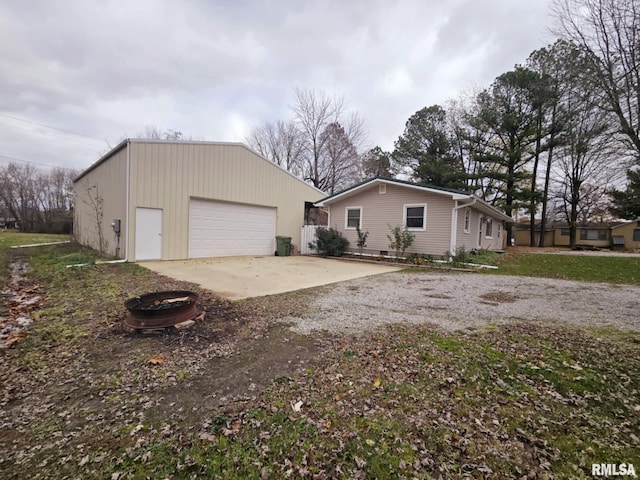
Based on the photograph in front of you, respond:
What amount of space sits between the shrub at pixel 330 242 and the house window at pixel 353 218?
2.44 ft

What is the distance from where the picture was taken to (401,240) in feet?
39.2

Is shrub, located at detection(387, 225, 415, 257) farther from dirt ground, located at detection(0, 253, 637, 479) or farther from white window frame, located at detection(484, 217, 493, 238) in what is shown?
dirt ground, located at detection(0, 253, 637, 479)

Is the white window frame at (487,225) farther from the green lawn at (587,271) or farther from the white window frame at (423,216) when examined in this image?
the white window frame at (423,216)

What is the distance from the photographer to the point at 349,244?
14.0 m

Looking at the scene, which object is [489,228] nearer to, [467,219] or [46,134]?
[467,219]

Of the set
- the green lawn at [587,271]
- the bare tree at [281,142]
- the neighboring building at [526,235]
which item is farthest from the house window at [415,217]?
the neighboring building at [526,235]

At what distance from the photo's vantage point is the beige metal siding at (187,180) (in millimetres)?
9766

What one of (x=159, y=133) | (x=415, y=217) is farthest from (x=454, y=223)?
(x=159, y=133)

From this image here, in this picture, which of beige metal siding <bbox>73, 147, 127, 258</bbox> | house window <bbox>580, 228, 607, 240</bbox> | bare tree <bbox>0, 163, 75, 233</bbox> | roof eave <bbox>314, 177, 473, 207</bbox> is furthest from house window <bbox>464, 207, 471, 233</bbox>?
bare tree <bbox>0, 163, 75, 233</bbox>

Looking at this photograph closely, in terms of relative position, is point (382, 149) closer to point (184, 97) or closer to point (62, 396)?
point (184, 97)

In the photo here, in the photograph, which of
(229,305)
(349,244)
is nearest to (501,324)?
(229,305)

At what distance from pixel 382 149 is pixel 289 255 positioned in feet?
55.7

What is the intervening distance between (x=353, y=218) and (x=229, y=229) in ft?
19.6

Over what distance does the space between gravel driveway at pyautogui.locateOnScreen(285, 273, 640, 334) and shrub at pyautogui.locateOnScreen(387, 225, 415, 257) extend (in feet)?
13.0
